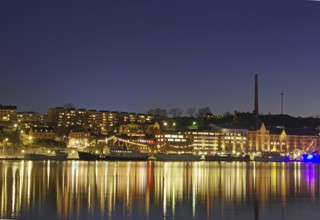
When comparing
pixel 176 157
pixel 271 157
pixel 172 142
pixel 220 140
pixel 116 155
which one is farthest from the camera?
pixel 220 140

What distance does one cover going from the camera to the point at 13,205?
9.89m

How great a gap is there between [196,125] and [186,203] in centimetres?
5743

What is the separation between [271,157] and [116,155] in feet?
59.0

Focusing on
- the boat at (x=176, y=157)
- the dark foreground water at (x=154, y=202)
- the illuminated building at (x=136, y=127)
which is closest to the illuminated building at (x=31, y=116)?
the illuminated building at (x=136, y=127)

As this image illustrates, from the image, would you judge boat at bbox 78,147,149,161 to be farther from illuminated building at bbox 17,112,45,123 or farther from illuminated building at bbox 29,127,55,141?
illuminated building at bbox 17,112,45,123

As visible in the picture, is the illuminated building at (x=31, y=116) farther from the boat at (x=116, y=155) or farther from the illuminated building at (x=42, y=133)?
the boat at (x=116, y=155)

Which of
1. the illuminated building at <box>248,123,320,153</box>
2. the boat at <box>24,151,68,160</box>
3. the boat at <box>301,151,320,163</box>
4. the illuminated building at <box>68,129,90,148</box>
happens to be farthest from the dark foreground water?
the illuminated building at <box>248,123,320,153</box>

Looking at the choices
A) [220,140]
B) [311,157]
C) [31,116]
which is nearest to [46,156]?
[220,140]

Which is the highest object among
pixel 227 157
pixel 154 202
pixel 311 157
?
pixel 154 202

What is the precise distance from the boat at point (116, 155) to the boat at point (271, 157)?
1354 centimetres

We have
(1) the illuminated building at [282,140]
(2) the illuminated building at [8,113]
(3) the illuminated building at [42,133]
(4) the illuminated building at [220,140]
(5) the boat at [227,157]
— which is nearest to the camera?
(5) the boat at [227,157]

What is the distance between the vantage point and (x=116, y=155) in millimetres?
48500

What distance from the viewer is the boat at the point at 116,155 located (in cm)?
4744

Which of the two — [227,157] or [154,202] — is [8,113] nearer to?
[227,157]
